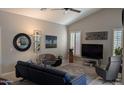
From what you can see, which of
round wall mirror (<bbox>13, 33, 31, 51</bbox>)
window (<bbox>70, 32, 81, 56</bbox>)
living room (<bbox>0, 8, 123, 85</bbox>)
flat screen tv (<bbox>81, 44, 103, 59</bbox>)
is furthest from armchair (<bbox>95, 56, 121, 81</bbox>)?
window (<bbox>70, 32, 81, 56</bbox>)

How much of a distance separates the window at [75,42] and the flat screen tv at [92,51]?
67 centimetres

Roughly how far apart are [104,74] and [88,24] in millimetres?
4234

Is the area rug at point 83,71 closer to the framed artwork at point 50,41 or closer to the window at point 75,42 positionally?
the framed artwork at point 50,41

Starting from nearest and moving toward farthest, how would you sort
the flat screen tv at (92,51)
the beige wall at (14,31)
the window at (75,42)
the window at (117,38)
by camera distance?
1. the beige wall at (14,31)
2. the window at (117,38)
3. the flat screen tv at (92,51)
4. the window at (75,42)

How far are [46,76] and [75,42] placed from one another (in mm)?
5570

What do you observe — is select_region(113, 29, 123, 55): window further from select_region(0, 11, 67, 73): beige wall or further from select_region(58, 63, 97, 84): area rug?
select_region(0, 11, 67, 73): beige wall

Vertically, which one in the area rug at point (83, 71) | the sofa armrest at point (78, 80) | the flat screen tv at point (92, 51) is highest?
the flat screen tv at point (92, 51)

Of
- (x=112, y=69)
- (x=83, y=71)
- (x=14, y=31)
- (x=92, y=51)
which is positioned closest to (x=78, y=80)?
(x=112, y=69)

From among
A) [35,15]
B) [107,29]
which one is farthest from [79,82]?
[107,29]

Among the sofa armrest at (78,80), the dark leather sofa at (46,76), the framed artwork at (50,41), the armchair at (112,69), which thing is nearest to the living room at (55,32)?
the framed artwork at (50,41)

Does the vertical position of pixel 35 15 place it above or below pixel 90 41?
above

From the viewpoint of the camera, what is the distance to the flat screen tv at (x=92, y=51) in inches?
278

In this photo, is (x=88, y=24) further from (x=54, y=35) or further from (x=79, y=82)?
(x=79, y=82)
